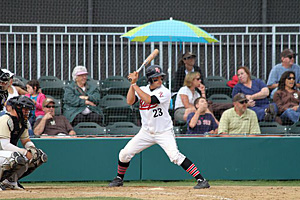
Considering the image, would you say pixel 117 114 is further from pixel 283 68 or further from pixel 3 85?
pixel 283 68

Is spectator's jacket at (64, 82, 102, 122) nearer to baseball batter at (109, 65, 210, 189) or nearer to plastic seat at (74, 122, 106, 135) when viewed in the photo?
plastic seat at (74, 122, 106, 135)

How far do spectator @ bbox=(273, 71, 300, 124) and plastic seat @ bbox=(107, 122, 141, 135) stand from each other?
2.78 m

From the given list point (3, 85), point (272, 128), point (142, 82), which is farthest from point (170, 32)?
point (3, 85)

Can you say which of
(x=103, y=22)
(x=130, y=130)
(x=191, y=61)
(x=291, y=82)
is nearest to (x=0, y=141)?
(x=130, y=130)

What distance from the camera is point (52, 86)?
11.7 meters

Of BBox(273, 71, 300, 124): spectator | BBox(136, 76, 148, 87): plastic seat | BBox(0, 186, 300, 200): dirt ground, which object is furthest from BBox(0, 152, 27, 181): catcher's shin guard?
BBox(273, 71, 300, 124): spectator

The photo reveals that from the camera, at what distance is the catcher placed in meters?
7.77

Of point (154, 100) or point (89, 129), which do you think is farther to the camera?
point (89, 129)

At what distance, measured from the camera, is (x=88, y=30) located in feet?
46.1

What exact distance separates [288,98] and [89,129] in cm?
382

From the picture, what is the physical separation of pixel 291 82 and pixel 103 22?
5149 mm

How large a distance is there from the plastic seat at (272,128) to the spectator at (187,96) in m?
1.31

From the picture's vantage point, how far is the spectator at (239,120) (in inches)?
410

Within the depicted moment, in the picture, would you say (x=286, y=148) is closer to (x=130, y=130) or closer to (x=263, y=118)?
(x=263, y=118)
